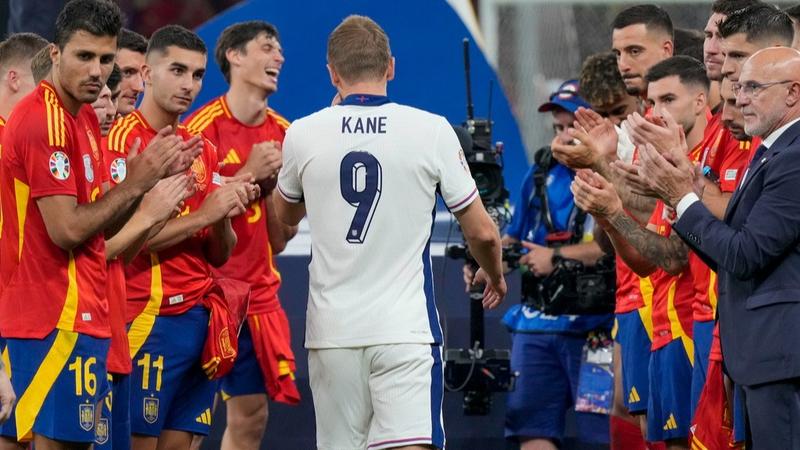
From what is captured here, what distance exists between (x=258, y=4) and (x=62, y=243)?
4014 millimetres

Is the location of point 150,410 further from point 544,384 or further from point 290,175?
point 544,384

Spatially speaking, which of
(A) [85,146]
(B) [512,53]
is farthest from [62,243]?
(B) [512,53]

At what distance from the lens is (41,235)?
5.07m

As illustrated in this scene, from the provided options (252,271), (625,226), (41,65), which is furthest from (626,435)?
(41,65)

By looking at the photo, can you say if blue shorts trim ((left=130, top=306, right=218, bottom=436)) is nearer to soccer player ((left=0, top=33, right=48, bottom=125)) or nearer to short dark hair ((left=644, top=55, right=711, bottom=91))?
soccer player ((left=0, top=33, right=48, bottom=125))

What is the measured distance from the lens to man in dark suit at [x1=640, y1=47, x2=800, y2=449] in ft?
15.0

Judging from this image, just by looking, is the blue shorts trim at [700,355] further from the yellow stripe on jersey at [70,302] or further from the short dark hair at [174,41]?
the short dark hair at [174,41]

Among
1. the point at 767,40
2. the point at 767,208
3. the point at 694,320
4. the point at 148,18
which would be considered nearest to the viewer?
the point at 767,208

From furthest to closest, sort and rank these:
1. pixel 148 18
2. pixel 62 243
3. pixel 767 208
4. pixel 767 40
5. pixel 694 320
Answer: pixel 148 18 → pixel 694 320 → pixel 767 40 → pixel 62 243 → pixel 767 208

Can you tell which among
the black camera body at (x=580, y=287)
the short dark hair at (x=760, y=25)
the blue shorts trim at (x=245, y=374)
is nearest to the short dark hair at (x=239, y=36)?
the blue shorts trim at (x=245, y=374)

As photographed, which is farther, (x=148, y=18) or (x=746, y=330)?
(x=148, y=18)

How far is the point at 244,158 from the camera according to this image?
732 centimetres

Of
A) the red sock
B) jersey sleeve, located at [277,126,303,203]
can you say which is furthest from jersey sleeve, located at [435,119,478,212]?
the red sock

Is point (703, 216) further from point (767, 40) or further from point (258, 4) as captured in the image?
point (258, 4)
